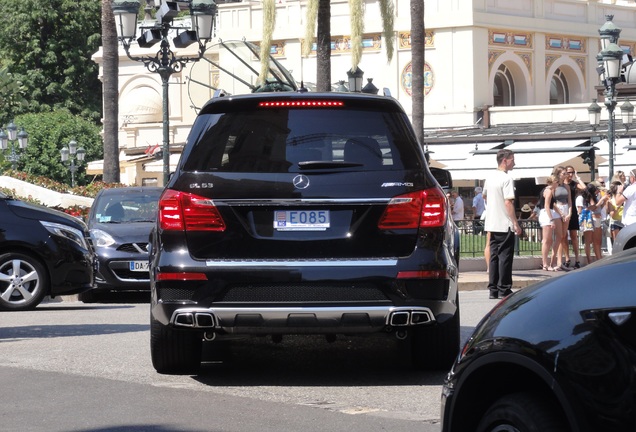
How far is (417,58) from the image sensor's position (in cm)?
3831

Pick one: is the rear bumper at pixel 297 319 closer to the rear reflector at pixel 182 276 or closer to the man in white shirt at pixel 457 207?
the rear reflector at pixel 182 276

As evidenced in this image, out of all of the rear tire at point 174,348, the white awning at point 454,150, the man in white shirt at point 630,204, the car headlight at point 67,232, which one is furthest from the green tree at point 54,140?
the rear tire at point 174,348

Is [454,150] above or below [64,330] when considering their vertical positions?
above

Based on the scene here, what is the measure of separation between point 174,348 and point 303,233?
4.35 ft

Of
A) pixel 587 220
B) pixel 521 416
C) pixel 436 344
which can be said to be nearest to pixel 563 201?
pixel 587 220

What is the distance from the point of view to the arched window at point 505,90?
64438mm

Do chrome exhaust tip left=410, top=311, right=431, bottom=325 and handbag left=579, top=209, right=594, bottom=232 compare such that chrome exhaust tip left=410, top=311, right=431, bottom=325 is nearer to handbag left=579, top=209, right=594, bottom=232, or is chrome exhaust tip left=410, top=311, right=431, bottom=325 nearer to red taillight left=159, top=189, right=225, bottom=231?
red taillight left=159, top=189, right=225, bottom=231

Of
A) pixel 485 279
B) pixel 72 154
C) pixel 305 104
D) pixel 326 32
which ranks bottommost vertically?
pixel 485 279

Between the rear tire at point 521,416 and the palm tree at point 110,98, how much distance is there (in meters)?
27.6

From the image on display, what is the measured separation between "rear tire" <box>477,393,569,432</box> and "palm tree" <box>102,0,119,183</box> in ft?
90.5

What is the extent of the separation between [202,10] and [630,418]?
70.7 ft

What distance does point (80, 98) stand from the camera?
8081cm

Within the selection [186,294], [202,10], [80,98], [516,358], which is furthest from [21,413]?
[80,98]

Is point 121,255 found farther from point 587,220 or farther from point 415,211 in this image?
point 587,220
